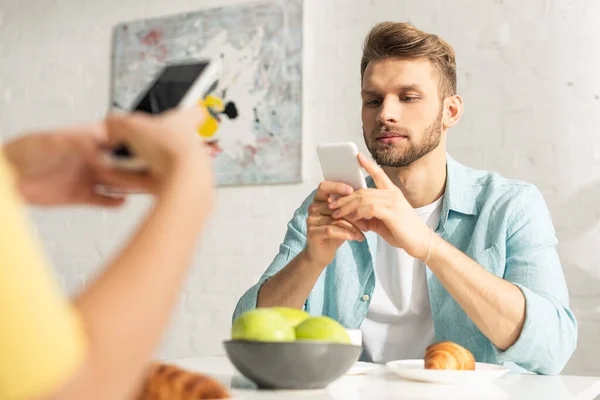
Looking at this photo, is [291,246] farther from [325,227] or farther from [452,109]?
[452,109]

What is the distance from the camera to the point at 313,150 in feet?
9.45

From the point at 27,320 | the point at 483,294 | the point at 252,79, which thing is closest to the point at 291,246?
the point at 483,294

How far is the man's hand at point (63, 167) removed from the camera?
0.54 metres

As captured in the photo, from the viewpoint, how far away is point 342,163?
141 cm

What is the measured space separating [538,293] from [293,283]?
0.58 metres

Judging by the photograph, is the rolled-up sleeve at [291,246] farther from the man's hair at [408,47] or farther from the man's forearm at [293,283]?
the man's hair at [408,47]

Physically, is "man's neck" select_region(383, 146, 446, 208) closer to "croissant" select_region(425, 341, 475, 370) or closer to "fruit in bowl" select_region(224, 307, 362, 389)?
"croissant" select_region(425, 341, 475, 370)

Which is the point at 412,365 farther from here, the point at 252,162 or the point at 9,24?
the point at 9,24

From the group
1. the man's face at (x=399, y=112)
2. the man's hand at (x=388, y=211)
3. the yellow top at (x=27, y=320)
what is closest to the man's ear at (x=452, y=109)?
the man's face at (x=399, y=112)

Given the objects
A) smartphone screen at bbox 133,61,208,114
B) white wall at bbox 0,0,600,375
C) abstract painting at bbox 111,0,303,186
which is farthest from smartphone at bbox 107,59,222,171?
abstract painting at bbox 111,0,303,186

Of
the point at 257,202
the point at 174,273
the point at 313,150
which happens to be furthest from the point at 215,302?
the point at 174,273

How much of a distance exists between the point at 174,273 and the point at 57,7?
3523mm

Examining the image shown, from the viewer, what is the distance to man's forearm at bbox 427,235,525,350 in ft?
4.76

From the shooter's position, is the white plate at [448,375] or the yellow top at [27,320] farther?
the white plate at [448,375]
